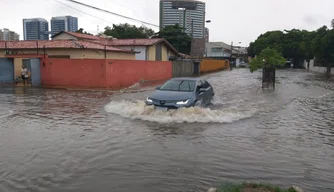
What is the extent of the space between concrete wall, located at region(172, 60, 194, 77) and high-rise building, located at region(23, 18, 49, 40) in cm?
1594

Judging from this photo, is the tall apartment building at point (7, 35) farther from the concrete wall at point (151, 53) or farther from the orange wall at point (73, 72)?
the orange wall at point (73, 72)

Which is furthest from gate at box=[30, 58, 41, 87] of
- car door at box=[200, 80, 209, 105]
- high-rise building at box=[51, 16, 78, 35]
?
high-rise building at box=[51, 16, 78, 35]

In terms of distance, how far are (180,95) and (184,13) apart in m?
45.6

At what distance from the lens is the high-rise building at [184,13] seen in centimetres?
5216

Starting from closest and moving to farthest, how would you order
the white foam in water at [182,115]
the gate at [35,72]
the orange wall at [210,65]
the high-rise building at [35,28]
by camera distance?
the white foam in water at [182,115] < the gate at [35,72] < the high-rise building at [35,28] < the orange wall at [210,65]

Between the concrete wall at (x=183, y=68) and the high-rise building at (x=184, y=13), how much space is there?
9.77 metres

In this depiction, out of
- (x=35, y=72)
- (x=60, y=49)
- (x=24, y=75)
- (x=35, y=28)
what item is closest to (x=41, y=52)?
(x=60, y=49)

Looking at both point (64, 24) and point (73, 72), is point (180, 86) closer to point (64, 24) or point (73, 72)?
point (73, 72)

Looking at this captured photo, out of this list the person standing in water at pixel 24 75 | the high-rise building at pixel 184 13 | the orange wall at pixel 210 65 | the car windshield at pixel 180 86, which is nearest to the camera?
the car windshield at pixel 180 86

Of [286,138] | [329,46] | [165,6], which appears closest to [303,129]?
[286,138]

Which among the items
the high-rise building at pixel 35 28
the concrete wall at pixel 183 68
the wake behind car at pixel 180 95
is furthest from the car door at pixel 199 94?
the high-rise building at pixel 35 28

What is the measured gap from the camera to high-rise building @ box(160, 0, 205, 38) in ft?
171

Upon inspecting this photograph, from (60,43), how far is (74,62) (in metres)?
5.92

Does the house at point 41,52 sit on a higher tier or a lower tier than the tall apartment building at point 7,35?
lower
